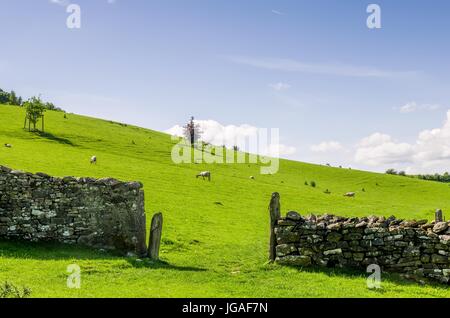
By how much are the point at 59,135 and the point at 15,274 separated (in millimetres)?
60439

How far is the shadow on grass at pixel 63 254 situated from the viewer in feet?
62.0

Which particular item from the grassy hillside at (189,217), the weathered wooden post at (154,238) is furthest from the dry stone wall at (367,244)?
the weathered wooden post at (154,238)

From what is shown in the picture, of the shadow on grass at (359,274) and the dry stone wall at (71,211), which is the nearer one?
the shadow on grass at (359,274)

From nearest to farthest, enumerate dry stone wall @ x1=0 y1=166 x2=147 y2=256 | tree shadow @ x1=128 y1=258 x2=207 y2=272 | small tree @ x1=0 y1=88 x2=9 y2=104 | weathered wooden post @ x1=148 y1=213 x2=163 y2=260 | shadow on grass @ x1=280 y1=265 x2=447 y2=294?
shadow on grass @ x1=280 y1=265 x2=447 y2=294, tree shadow @ x1=128 y1=258 x2=207 y2=272, weathered wooden post @ x1=148 y1=213 x2=163 y2=260, dry stone wall @ x1=0 y1=166 x2=147 y2=256, small tree @ x1=0 y1=88 x2=9 y2=104

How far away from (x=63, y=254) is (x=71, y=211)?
2.38 metres

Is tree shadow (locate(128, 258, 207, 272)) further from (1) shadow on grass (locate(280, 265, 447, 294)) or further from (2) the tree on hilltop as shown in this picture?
(2) the tree on hilltop

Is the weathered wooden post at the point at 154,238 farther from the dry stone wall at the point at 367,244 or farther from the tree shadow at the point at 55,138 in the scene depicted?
the tree shadow at the point at 55,138

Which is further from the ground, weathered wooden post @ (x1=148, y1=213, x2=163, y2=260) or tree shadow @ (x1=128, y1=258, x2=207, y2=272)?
weathered wooden post @ (x1=148, y1=213, x2=163, y2=260)

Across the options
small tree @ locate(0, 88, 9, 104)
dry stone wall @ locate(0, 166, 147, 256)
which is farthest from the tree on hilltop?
small tree @ locate(0, 88, 9, 104)

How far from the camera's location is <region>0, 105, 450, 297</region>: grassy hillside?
1564cm

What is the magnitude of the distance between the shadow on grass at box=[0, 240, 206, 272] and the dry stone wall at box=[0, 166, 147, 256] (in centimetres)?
44

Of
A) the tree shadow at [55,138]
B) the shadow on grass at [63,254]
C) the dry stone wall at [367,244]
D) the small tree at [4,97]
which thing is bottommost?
the shadow on grass at [63,254]

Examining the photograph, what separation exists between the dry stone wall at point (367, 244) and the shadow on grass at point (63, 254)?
411cm

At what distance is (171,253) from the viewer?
23719mm
